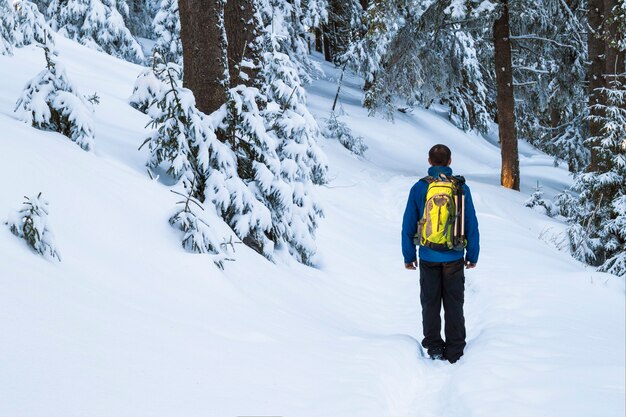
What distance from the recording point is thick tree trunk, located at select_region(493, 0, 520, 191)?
18.1 meters

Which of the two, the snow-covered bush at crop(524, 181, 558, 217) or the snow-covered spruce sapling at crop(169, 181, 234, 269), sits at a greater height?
the snow-covered spruce sapling at crop(169, 181, 234, 269)

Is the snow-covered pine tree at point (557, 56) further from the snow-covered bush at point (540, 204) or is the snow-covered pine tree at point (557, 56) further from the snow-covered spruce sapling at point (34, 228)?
the snow-covered spruce sapling at point (34, 228)

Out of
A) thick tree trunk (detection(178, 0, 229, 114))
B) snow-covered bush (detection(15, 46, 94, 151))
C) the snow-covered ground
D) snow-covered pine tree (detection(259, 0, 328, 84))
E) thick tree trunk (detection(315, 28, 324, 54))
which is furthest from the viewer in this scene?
thick tree trunk (detection(315, 28, 324, 54))

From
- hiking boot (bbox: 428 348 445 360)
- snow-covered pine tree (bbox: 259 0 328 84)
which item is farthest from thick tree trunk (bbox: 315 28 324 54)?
hiking boot (bbox: 428 348 445 360)

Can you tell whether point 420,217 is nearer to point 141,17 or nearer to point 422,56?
point 422,56

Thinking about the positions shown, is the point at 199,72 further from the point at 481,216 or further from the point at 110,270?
the point at 481,216

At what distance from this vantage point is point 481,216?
13227 mm

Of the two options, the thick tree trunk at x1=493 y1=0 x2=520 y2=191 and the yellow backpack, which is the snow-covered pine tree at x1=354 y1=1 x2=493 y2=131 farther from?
the yellow backpack

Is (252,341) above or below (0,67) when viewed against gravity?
below

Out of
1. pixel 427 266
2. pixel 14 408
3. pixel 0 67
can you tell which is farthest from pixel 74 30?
pixel 14 408

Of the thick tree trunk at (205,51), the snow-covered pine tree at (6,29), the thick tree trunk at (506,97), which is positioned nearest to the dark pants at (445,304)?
the thick tree trunk at (205,51)

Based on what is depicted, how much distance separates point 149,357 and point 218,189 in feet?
11.4

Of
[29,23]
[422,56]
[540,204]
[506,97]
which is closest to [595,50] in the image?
[506,97]

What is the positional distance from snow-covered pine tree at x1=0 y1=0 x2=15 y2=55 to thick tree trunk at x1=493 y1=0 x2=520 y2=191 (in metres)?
11.8
